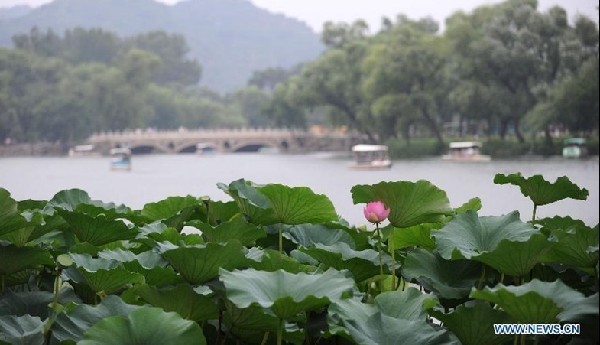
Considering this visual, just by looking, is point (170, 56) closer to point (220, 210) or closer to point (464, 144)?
point (464, 144)

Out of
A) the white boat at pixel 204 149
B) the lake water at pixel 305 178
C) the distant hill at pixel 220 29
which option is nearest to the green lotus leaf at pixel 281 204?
the lake water at pixel 305 178

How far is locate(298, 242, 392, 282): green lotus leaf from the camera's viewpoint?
0.97 meters

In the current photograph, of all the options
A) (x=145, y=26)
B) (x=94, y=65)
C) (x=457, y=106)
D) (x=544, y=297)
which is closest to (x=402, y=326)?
(x=544, y=297)

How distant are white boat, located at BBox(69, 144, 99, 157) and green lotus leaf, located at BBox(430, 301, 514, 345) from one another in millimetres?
20349

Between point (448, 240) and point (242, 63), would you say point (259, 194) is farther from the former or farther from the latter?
point (242, 63)

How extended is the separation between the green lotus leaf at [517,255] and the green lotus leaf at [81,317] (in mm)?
334

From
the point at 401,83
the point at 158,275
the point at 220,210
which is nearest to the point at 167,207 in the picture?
the point at 220,210

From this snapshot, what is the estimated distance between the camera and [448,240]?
0.98 meters

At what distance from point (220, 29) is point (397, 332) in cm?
4396

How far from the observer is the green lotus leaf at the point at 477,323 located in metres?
0.80

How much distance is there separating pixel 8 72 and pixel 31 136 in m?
1.20

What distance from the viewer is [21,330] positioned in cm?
87

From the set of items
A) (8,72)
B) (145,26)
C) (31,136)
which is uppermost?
(145,26)

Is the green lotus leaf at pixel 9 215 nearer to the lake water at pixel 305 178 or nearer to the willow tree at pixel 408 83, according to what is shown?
the lake water at pixel 305 178
